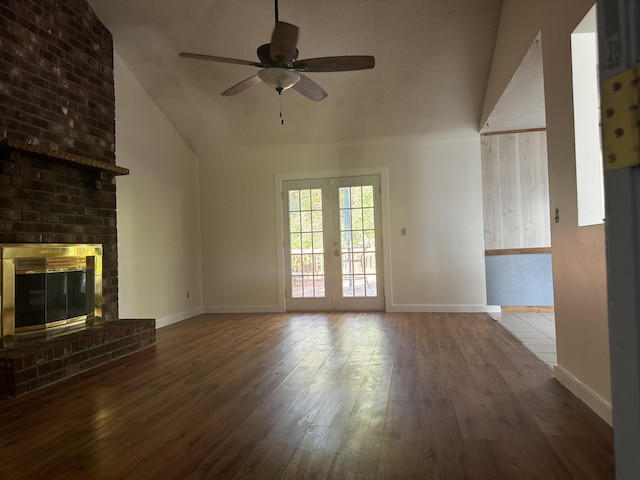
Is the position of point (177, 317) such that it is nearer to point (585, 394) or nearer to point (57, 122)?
point (57, 122)

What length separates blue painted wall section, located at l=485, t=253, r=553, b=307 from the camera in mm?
6066

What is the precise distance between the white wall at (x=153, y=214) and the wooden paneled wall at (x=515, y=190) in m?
4.37

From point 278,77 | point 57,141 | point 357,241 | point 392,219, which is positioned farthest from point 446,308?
point 57,141

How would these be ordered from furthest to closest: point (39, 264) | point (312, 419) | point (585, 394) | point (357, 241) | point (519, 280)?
point (357, 241), point (519, 280), point (39, 264), point (585, 394), point (312, 419)

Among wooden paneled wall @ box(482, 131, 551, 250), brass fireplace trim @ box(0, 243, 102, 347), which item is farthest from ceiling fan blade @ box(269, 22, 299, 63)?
wooden paneled wall @ box(482, 131, 551, 250)

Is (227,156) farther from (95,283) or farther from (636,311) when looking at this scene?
(636,311)

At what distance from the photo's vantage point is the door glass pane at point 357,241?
22.3ft

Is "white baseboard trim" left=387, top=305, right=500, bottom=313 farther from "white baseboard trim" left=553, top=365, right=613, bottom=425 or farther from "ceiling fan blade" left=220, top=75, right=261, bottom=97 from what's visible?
"ceiling fan blade" left=220, top=75, right=261, bottom=97

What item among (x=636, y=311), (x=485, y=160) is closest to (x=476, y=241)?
(x=485, y=160)

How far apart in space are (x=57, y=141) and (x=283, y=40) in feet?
8.08

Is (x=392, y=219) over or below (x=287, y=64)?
below

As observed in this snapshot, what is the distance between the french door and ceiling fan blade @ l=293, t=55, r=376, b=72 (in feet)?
10.8

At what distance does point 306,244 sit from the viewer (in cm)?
699

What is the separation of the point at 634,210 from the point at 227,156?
6.95 meters
